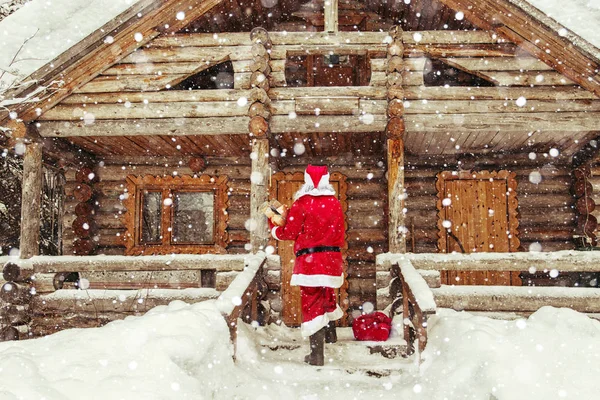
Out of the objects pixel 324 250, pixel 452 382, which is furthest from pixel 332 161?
pixel 452 382

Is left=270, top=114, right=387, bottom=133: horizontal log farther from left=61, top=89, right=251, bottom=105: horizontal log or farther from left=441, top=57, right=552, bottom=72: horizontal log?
left=441, top=57, right=552, bottom=72: horizontal log

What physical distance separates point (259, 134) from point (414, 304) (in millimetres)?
3798

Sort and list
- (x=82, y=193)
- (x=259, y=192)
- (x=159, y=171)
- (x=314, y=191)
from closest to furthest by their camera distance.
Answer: (x=314, y=191) < (x=259, y=192) < (x=82, y=193) < (x=159, y=171)

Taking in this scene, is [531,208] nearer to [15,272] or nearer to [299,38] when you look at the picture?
[299,38]

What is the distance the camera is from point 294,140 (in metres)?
8.16

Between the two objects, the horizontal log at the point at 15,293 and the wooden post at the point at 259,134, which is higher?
the wooden post at the point at 259,134

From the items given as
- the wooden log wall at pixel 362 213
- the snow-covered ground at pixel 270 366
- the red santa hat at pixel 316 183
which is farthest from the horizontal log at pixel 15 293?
the wooden log wall at pixel 362 213

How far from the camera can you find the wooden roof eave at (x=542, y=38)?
698cm

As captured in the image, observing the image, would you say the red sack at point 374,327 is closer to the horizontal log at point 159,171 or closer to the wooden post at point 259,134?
the wooden post at point 259,134

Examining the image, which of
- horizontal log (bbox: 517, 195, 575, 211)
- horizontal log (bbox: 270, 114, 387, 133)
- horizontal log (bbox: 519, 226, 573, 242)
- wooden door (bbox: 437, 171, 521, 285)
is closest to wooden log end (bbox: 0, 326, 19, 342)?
horizontal log (bbox: 270, 114, 387, 133)

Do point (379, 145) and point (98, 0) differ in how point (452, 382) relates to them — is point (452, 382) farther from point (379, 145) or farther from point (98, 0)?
point (98, 0)

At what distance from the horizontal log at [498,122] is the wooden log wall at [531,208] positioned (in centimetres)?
198

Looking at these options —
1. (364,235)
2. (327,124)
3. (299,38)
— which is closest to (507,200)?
(364,235)

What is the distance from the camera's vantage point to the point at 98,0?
18.7 m
